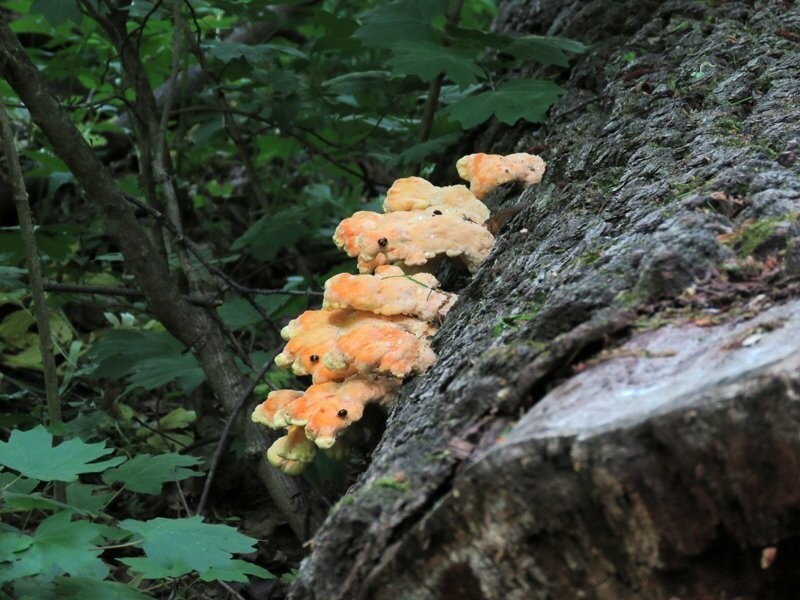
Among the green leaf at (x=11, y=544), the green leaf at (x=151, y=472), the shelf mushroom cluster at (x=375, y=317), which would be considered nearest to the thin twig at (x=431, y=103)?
the shelf mushroom cluster at (x=375, y=317)

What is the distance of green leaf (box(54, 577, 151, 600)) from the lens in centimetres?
227

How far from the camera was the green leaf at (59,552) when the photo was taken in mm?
2021

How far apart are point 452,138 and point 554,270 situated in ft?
6.96

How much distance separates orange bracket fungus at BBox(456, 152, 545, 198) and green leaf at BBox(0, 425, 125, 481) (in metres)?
1.59

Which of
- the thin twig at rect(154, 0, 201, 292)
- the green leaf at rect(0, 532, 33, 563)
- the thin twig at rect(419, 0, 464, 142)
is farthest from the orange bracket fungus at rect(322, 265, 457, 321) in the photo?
the thin twig at rect(419, 0, 464, 142)

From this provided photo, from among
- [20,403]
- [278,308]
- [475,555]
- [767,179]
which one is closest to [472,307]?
[767,179]

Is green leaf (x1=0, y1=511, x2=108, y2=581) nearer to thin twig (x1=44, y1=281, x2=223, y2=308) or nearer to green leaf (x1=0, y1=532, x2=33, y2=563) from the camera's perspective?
green leaf (x1=0, y1=532, x2=33, y2=563)

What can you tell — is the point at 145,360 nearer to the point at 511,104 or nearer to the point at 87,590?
the point at 87,590

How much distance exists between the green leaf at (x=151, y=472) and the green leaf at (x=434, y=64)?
1.77m

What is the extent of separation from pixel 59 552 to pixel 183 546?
315 millimetres

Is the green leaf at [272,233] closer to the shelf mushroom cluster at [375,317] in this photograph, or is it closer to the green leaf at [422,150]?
the green leaf at [422,150]

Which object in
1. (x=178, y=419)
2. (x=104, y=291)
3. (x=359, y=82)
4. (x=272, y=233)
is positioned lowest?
(x=178, y=419)

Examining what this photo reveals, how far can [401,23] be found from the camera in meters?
3.85

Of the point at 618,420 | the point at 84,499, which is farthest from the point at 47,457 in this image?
the point at 618,420
